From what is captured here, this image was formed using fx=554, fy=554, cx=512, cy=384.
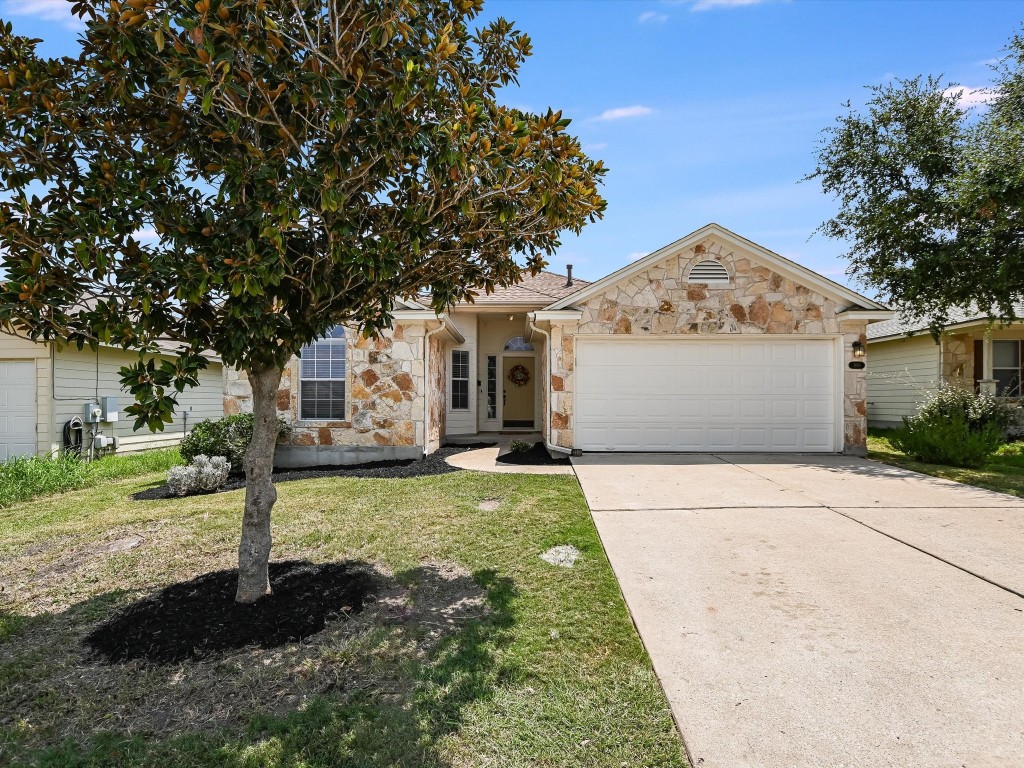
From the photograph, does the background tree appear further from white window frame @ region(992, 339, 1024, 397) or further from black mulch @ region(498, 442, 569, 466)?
black mulch @ region(498, 442, 569, 466)

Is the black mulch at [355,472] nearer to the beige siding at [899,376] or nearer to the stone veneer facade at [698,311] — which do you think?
the stone veneer facade at [698,311]

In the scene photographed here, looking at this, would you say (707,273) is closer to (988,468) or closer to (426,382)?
(426,382)

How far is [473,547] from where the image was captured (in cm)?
510

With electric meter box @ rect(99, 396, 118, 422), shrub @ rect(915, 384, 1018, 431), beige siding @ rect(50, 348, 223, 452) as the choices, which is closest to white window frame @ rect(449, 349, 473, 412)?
beige siding @ rect(50, 348, 223, 452)

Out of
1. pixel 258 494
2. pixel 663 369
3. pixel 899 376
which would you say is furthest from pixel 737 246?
pixel 258 494

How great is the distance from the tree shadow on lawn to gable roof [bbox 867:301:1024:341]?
12516 mm

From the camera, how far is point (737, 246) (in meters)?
10.4

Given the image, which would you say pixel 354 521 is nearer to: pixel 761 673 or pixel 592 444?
pixel 761 673

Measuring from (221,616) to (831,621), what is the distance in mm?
3949

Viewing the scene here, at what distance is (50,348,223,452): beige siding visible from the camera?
36.2 ft

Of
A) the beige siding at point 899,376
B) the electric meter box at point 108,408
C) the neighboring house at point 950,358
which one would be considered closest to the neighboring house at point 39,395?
the electric meter box at point 108,408

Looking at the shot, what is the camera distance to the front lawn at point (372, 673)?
246cm

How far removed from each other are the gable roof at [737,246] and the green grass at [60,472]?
8721 mm

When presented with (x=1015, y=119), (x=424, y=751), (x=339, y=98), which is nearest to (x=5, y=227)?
(x=339, y=98)
